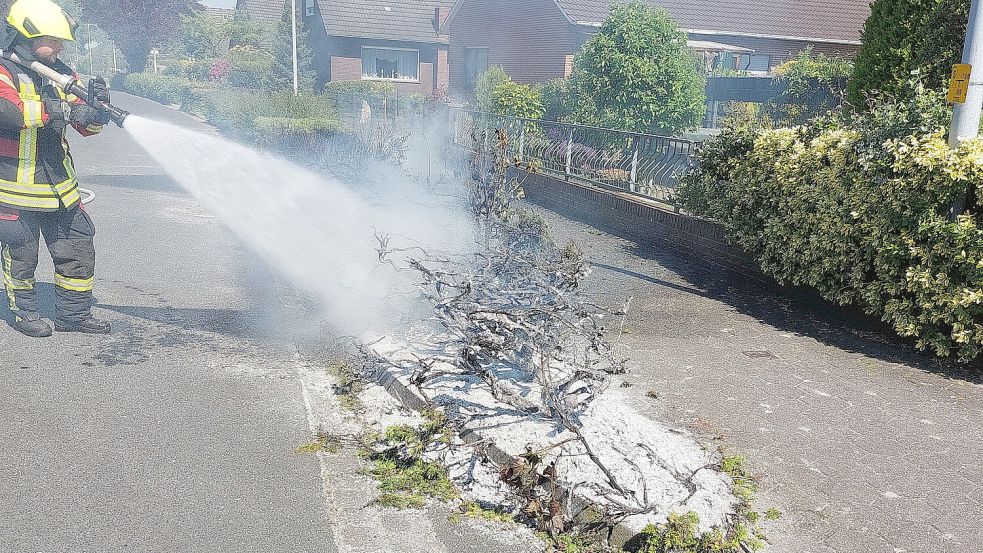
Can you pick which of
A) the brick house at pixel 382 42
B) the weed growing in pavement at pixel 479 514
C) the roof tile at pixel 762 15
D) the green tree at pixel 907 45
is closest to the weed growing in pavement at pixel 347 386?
the weed growing in pavement at pixel 479 514

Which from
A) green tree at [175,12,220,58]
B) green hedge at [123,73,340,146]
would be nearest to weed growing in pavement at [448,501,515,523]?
green hedge at [123,73,340,146]

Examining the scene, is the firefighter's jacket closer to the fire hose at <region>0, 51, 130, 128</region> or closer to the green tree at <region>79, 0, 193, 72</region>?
the fire hose at <region>0, 51, 130, 128</region>

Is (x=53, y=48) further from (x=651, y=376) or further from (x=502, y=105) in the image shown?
(x=502, y=105)

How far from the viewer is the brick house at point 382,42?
37.6 metres

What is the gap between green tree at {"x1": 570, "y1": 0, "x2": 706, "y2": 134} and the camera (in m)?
14.1

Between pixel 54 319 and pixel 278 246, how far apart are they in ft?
8.82

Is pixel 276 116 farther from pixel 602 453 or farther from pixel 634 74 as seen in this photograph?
pixel 602 453

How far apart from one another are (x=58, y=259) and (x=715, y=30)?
2333cm

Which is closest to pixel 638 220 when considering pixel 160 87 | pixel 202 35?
pixel 160 87

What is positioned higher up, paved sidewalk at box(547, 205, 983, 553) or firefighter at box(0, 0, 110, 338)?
firefighter at box(0, 0, 110, 338)

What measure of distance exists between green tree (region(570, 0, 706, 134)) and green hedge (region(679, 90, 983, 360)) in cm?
642

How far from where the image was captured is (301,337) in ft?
20.4

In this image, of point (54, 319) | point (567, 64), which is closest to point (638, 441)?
point (54, 319)

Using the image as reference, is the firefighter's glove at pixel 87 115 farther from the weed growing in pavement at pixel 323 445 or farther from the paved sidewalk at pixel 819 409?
the paved sidewalk at pixel 819 409
